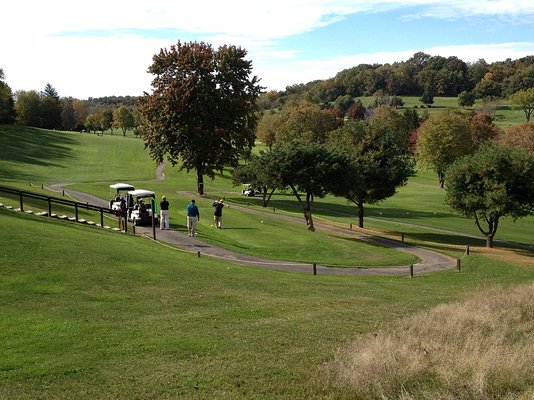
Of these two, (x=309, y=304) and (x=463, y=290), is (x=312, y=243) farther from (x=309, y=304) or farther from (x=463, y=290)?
(x=309, y=304)

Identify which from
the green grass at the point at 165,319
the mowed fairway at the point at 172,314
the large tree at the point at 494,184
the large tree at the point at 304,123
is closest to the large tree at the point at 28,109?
the large tree at the point at 304,123

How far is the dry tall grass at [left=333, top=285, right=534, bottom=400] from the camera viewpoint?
9.08m

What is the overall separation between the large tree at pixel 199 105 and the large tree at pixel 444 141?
131 feet

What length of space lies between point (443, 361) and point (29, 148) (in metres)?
97.4

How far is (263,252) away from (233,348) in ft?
55.7

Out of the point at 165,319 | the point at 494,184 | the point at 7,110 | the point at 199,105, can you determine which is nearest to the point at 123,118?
the point at 7,110

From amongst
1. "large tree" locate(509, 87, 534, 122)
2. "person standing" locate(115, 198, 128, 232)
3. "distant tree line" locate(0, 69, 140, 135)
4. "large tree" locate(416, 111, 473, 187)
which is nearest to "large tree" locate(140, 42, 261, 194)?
"person standing" locate(115, 198, 128, 232)

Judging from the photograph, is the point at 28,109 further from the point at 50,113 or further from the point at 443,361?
the point at 443,361

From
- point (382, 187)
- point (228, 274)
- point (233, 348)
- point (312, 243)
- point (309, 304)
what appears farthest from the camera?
point (382, 187)

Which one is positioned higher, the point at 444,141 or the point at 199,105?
the point at 199,105

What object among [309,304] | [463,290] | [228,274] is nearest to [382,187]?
[463,290]

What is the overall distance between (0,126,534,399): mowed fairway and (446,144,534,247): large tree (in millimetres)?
8183

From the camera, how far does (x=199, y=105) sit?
5547 cm

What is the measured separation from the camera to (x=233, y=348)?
11.2m
